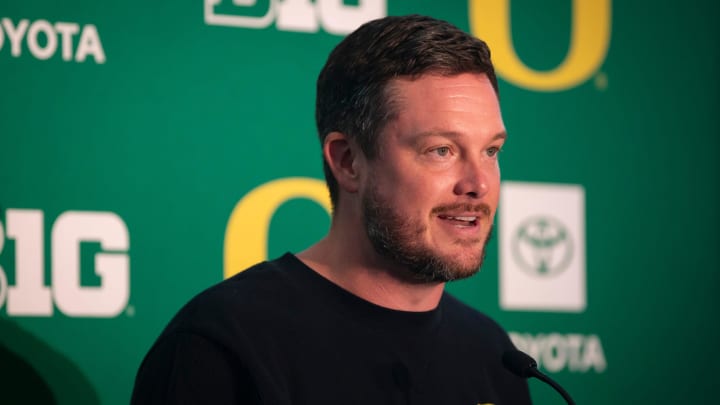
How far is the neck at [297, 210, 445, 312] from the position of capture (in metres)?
2.44

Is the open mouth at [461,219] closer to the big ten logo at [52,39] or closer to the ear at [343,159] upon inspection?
the ear at [343,159]

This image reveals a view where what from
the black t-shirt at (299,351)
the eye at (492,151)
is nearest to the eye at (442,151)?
the eye at (492,151)

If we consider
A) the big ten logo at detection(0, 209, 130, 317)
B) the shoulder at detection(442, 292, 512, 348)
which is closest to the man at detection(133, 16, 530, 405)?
the shoulder at detection(442, 292, 512, 348)

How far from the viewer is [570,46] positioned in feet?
12.3

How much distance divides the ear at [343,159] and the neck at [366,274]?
91 millimetres

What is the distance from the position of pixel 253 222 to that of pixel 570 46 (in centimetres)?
132

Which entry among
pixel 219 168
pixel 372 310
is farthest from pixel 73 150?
pixel 372 310

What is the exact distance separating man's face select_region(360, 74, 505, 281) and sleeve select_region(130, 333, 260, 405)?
437 mm

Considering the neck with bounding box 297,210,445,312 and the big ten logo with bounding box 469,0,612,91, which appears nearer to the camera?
the neck with bounding box 297,210,445,312

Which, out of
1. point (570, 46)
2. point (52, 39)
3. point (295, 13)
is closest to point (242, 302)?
point (52, 39)

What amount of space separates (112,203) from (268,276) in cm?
72

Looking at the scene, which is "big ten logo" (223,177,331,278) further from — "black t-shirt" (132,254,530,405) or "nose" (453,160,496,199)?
"nose" (453,160,496,199)

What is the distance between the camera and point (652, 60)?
12.6ft

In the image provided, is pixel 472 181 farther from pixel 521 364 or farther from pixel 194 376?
pixel 194 376
